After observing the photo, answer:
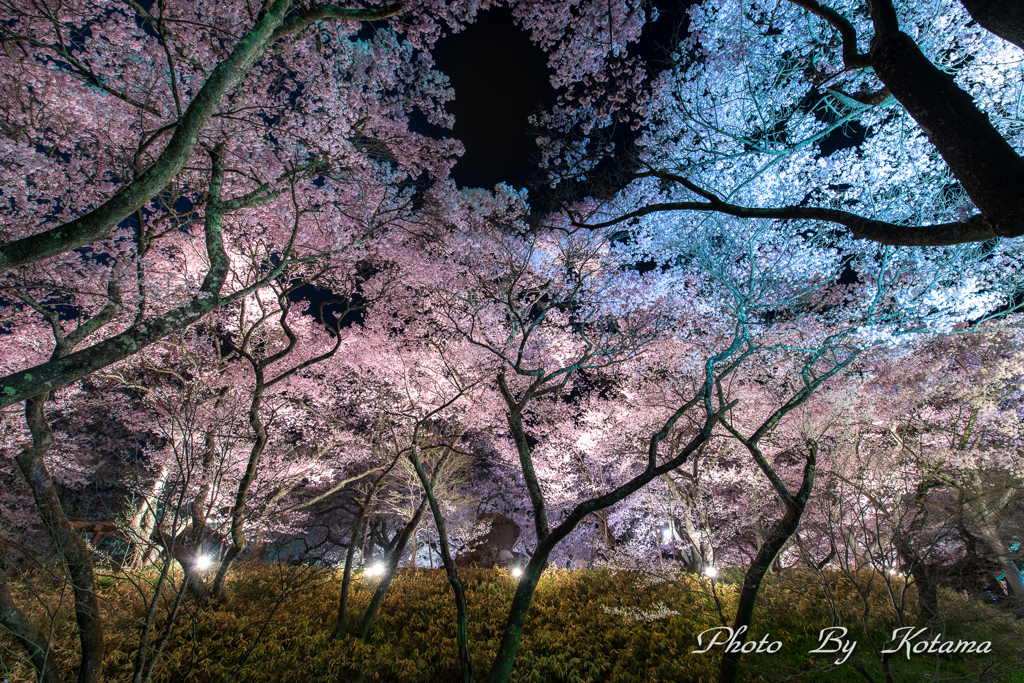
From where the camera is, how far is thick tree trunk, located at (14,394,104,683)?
492 centimetres

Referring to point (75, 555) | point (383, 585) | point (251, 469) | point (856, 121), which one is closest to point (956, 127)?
point (856, 121)

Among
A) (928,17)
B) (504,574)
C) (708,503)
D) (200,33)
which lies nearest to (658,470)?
(928,17)

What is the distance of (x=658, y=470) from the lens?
5984mm

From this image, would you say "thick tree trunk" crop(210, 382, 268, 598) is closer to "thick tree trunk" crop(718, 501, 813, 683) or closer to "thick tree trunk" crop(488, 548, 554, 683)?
"thick tree trunk" crop(488, 548, 554, 683)

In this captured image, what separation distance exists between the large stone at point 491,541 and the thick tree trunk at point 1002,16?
20.9m

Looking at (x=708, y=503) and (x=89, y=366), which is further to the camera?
(x=708, y=503)

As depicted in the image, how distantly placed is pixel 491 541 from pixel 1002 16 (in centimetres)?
2343

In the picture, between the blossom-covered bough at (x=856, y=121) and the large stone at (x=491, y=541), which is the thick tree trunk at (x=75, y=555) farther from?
the large stone at (x=491, y=541)

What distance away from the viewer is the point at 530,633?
27.7 ft

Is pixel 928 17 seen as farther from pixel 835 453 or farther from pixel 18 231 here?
pixel 18 231

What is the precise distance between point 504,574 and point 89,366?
43.1 ft

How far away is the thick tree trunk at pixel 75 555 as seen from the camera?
492 cm

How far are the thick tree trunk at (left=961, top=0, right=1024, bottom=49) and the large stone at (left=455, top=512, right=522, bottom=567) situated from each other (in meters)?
20.9

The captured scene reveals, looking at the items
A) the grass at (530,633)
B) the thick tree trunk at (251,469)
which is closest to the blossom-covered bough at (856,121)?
the grass at (530,633)
